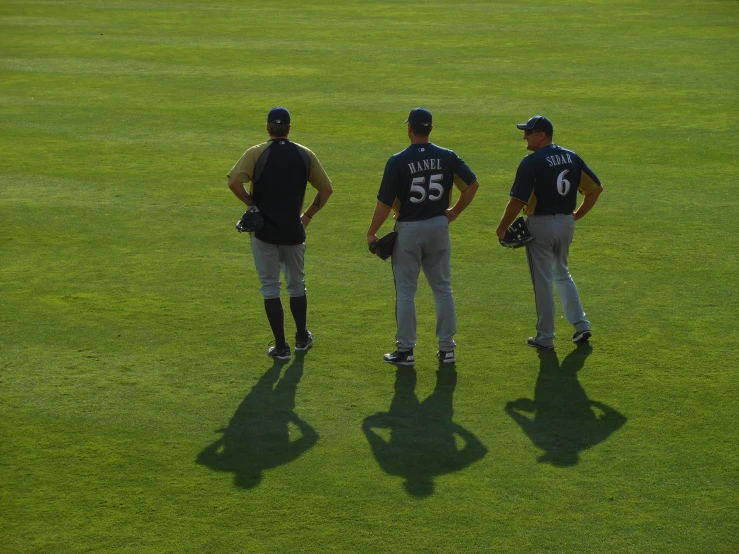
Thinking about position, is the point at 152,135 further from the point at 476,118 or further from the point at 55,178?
the point at 476,118

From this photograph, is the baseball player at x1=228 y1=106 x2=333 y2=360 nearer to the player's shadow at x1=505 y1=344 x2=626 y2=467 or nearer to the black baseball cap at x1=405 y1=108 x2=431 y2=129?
the black baseball cap at x1=405 y1=108 x2=431 y2=129

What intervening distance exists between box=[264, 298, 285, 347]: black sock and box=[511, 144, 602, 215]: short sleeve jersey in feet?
6.47

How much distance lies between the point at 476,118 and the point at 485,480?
1080 centimetres

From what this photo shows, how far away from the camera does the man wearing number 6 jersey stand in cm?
780

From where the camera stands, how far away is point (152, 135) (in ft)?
50.5

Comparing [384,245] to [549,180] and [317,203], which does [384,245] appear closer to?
[317,203]

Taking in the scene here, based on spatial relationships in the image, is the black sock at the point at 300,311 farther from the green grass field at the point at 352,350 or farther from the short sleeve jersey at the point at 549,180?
the short sleeve jersey at the point at 549,180

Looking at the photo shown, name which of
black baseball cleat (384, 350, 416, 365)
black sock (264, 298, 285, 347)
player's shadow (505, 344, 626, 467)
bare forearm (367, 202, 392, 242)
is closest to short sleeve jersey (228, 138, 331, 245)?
black sock (264, 298, 285, 347)

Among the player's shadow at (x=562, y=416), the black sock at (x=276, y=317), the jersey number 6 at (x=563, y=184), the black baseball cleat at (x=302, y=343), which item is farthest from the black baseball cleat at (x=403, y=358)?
the jersey number 6 at (x=563, y=184)

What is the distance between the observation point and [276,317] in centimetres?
788

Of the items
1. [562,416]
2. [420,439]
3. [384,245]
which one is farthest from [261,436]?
[562,416]

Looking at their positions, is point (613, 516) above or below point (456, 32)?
below

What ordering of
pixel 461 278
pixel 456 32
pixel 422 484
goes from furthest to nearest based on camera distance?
1. pixel 456 32
2. pixel 461 278
3. pixel 422 484

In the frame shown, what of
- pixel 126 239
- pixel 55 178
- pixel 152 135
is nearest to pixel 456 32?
pixel 152 135
